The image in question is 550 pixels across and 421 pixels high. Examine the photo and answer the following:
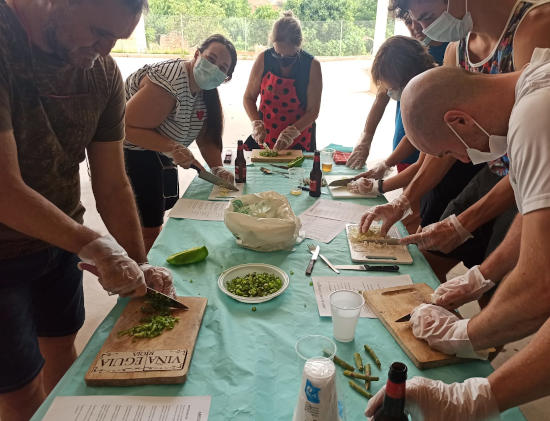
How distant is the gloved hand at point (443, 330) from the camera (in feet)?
3.39

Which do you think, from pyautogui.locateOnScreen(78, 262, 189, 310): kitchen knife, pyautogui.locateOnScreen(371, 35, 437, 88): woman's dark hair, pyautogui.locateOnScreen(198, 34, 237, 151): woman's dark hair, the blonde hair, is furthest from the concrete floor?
the blonde hair

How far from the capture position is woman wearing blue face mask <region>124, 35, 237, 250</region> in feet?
7.13

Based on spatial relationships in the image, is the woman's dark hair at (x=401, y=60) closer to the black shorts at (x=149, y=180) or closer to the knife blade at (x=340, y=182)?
the knife blade at (x=340, y=182)

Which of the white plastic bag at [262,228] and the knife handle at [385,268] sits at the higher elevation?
the white plastic bag at [262,228]

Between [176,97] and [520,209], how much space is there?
1835mm

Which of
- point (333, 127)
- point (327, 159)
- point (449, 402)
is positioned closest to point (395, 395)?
point (449, 402)

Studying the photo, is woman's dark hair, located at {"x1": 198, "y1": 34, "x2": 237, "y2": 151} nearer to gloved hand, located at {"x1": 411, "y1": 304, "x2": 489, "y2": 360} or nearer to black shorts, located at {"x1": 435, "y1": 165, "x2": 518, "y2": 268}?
black shorts, located at {"x1": 435, "y1": 165, "x2": 518, "y2": 268}

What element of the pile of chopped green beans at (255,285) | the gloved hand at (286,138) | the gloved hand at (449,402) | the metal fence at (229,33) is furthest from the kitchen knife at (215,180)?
the metal fence at (229,33)

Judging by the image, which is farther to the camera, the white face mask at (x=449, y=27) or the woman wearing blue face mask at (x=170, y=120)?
the woman wearing blue face mask at (x=170, y=120)

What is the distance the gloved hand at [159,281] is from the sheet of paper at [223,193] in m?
0.86

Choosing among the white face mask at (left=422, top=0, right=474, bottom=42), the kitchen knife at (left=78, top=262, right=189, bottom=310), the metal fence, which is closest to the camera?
the kitchen knife at (left=78, top=262, right=189, bottom=310)

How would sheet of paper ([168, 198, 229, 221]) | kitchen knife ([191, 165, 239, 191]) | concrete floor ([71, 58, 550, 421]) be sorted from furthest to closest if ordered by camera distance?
concrete floor ([71, 58, 550, 421]) → kitchen knife ([191, 165, 239, 191]) → sheet of paper ([168, 198, 229, 221])

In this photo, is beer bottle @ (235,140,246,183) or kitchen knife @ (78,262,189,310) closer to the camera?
kitchen knife @ (78,262,189,310)

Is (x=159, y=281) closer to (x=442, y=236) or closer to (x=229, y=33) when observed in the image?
(x=442, y=236)
